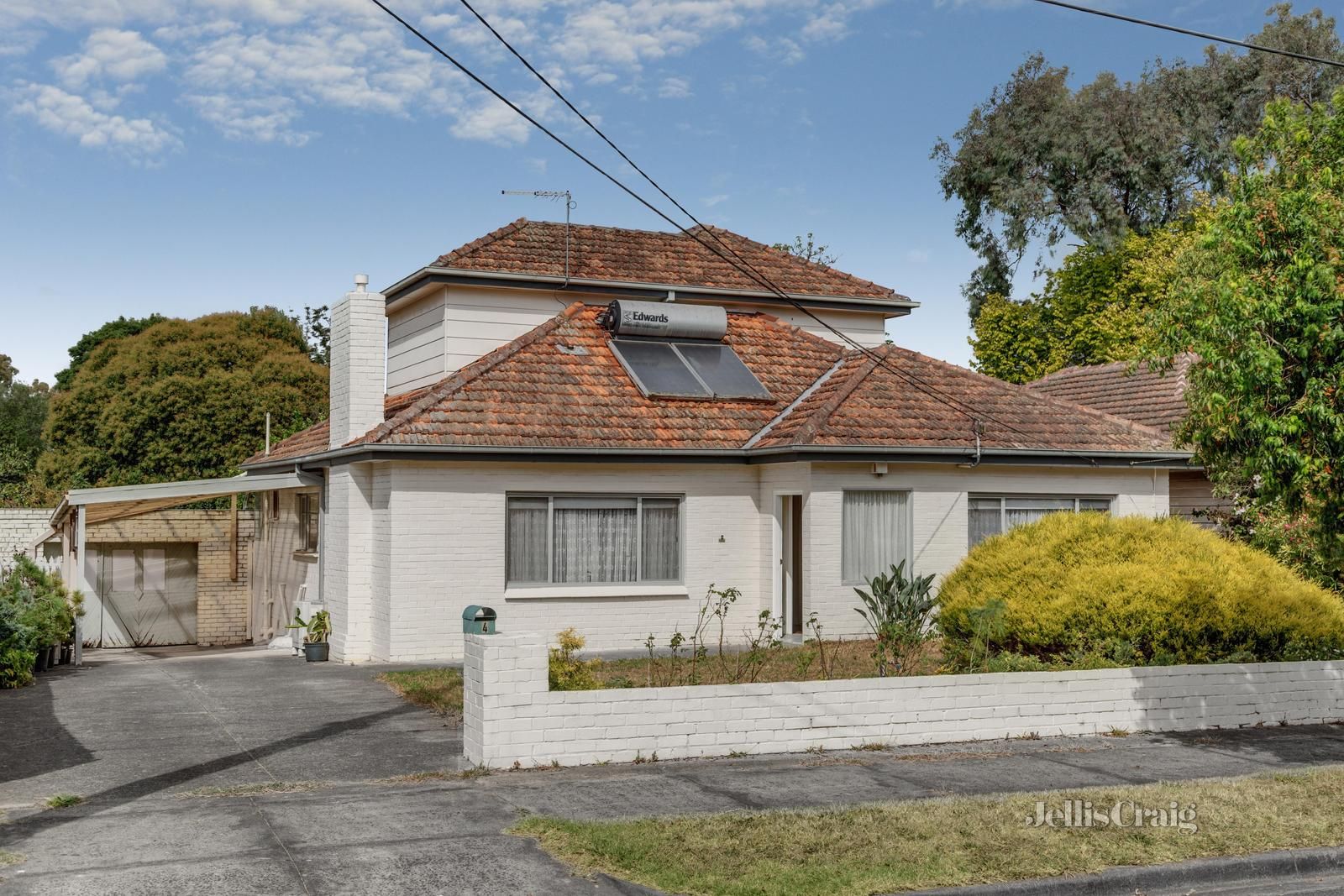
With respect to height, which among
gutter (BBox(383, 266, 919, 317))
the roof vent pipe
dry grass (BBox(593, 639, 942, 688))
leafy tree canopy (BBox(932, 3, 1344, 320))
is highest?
leafy tree canopy (BBox(932, 3, 1344, 320))

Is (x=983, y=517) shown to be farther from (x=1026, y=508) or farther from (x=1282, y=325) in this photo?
(x=1282, y=325)

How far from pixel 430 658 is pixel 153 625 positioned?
12375 millimetres

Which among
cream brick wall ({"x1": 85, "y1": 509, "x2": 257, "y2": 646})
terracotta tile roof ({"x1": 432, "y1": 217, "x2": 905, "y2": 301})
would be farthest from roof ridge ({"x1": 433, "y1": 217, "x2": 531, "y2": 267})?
cream brick wall ({"x1": 85, "y1": 509, "x2": 257, "y2": 646})

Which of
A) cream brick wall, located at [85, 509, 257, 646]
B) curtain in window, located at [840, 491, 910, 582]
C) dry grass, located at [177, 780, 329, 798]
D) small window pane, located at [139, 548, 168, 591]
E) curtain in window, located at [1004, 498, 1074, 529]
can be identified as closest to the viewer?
dry grass, located at [177, 780, 329, 798]

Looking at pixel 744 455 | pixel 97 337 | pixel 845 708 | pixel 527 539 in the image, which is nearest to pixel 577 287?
pixel 744 455

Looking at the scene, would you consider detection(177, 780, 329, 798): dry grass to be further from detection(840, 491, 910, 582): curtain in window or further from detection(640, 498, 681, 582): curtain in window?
detection(840, 491, 910, 582): curtain in window

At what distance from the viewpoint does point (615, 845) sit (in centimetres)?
825

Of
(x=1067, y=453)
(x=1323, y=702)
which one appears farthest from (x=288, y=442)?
(x=1323, y=702)

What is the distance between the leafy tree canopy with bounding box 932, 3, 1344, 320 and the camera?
43.0 metres

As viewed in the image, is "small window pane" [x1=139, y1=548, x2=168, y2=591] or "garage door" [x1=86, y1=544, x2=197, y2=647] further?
"small window pane" [x1=139, y1=548, x2=168, y2=591]

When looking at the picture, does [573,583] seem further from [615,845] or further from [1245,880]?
[1245,880]

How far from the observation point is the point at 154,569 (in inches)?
1096

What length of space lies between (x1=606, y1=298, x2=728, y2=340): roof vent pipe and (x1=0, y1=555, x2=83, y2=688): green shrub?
9.14 meters

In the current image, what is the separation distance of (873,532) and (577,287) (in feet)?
22.1
